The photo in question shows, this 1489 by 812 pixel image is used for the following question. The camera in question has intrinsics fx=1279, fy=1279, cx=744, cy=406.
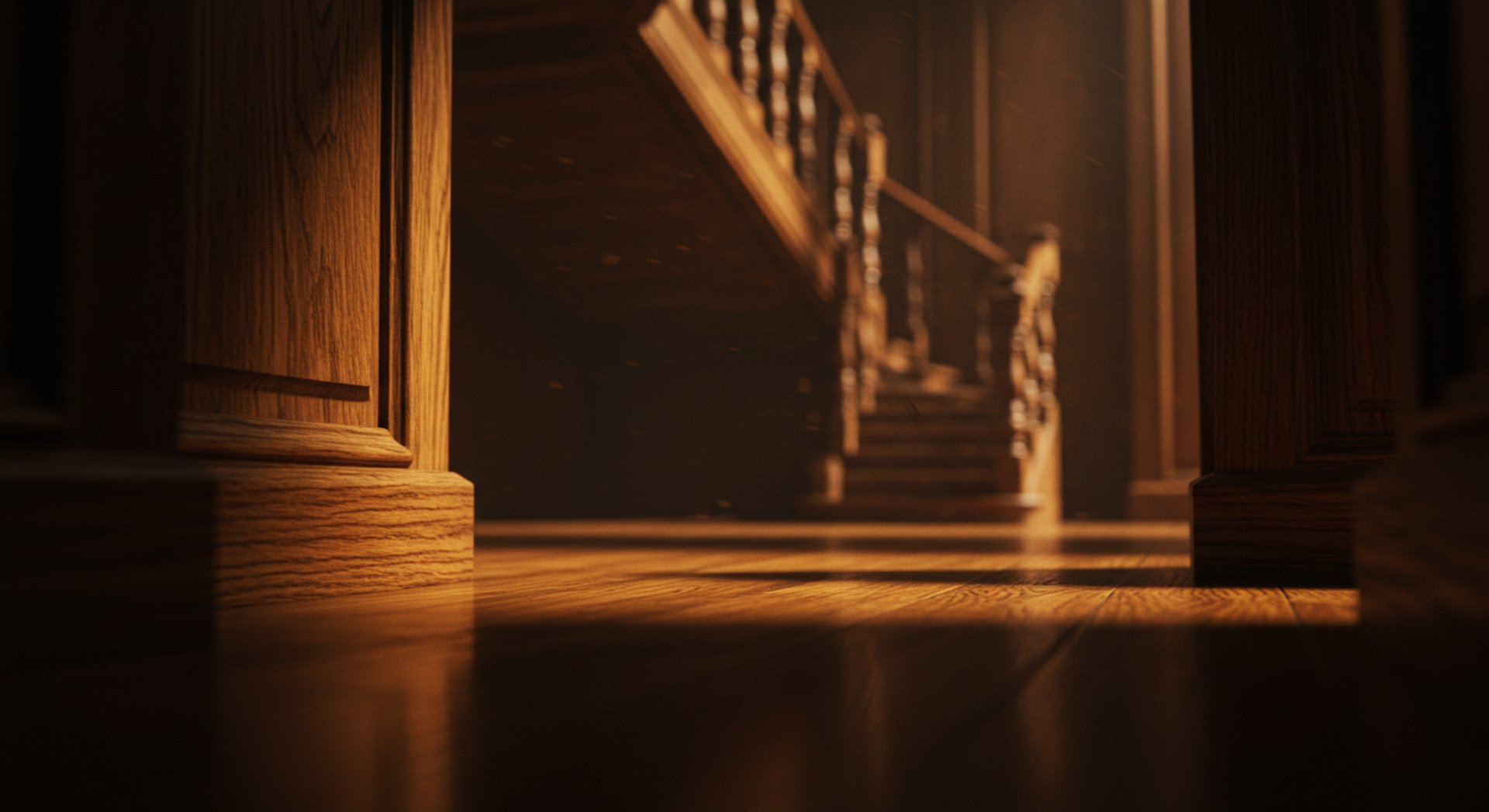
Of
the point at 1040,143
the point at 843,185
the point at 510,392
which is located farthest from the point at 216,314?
the point at 1040,143

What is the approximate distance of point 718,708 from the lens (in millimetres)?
517

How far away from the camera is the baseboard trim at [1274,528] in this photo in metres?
1.20

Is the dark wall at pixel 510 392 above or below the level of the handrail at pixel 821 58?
below

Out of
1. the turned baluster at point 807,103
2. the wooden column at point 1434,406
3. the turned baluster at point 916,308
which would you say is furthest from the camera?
the turned baluster at point 916,308

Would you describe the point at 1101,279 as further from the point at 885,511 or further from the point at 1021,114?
the point at 885,511

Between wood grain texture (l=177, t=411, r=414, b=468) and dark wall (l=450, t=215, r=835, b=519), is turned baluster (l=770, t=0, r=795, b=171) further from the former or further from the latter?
wood grain texture (l=177, t=411, r=414, b=468)

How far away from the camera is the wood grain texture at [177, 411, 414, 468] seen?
99 centimetres

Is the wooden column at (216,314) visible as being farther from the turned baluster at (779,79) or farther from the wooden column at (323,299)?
the turned baluster at (779,79)

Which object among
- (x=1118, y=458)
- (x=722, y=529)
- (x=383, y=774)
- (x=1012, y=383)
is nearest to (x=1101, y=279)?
(x=1118, y=458)

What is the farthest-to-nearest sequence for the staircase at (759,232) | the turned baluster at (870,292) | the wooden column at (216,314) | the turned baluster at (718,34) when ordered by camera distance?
the turned baluster at (870,292) → the turned baluster at (718,34) → the staircase at (759,232) → the wooden column at (216,314)

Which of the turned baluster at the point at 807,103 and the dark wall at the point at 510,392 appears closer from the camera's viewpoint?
the dark wall at the point at 510,392

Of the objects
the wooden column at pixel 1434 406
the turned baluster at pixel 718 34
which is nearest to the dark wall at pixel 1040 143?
the turned baluster at pixel 718 34

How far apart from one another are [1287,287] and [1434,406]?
2.06 ft

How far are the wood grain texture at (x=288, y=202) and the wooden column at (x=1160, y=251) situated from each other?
4.39m
